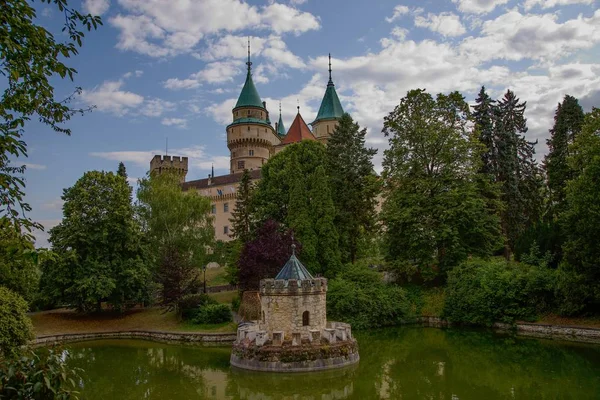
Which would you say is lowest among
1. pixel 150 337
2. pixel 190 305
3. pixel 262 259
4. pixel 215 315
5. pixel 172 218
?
pixel 150 337

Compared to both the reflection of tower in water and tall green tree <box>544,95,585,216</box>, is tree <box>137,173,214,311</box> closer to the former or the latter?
the reflection of tower in water

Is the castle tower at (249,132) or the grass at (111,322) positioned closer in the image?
the grass at (111,322)

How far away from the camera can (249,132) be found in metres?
62.0

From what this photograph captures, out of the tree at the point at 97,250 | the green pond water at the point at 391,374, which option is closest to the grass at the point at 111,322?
the tree at the point at 97,250

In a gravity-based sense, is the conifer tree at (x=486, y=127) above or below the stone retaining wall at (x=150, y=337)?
above

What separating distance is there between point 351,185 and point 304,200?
3.86 meters

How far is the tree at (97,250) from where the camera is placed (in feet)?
96.4

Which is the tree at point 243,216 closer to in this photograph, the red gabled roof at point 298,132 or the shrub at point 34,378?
the red gabled roof at point 298,132

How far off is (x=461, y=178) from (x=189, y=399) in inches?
864

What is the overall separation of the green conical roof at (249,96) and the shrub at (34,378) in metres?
57.9

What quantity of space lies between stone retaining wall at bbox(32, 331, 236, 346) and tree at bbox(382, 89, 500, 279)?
11643 millimetres

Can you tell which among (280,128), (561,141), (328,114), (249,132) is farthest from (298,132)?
(561,141)

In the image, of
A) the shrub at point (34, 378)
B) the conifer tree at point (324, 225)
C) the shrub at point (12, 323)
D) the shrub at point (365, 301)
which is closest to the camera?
the shrub at point (34, 378)

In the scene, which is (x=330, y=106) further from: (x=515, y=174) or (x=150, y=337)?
(x=150, y=337)
